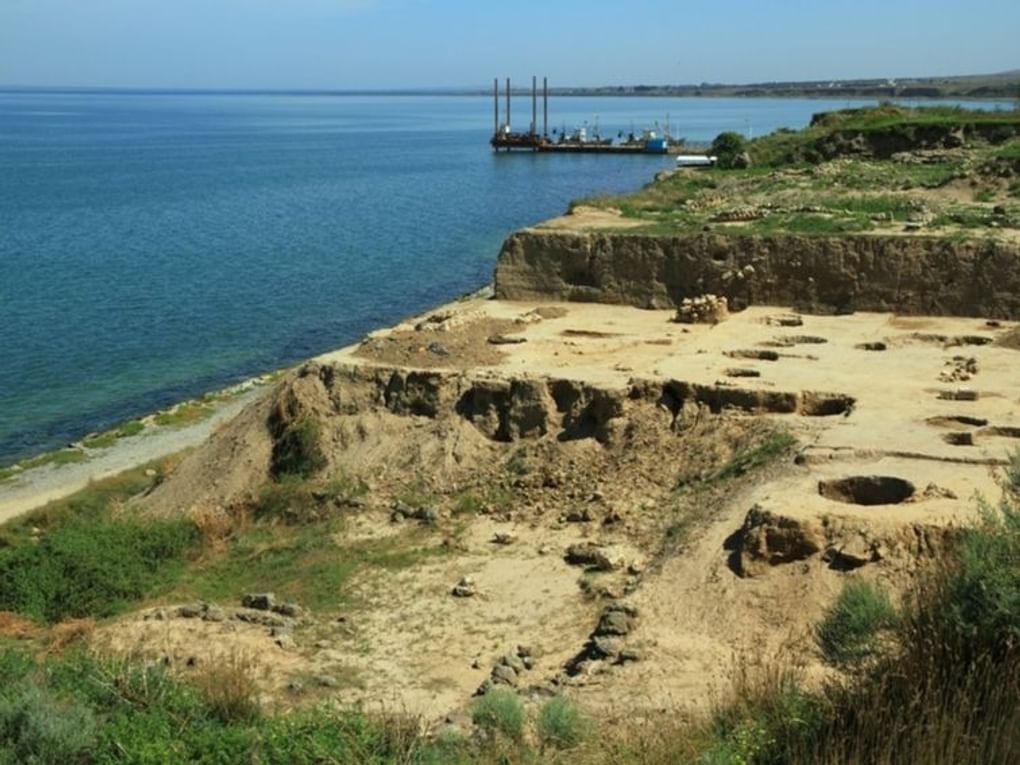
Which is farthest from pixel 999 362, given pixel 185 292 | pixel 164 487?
pixel 185 292

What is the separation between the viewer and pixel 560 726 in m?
8.68

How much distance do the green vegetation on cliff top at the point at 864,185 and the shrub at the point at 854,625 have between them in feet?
54.0

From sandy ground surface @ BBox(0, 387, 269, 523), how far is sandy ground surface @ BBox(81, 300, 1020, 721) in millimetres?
4164

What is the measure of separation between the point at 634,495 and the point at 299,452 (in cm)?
553

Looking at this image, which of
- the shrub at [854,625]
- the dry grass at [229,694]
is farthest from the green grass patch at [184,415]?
the shrub at [854,625]

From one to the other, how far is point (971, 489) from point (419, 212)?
51.7m

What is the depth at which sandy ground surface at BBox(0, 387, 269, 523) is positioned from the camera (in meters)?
23.0

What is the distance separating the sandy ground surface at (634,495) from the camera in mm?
12281

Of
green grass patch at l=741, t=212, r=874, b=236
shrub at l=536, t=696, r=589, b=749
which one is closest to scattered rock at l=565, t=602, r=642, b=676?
shrub at l=536, t=696, r=589, b=749

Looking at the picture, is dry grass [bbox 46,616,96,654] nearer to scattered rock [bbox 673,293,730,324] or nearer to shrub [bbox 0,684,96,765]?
shrub [bbox 0,684,96,765]

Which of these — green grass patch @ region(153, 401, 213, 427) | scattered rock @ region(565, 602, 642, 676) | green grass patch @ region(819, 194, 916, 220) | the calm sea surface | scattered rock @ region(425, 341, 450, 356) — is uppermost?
green grass patch @ region(819, 194, 916, 220)

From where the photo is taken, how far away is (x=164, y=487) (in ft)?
66.0

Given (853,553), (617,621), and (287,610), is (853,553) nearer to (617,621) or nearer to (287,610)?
(617,621)

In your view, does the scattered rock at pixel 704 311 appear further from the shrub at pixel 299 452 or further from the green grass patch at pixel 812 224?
the shrub at pixel 299 452
